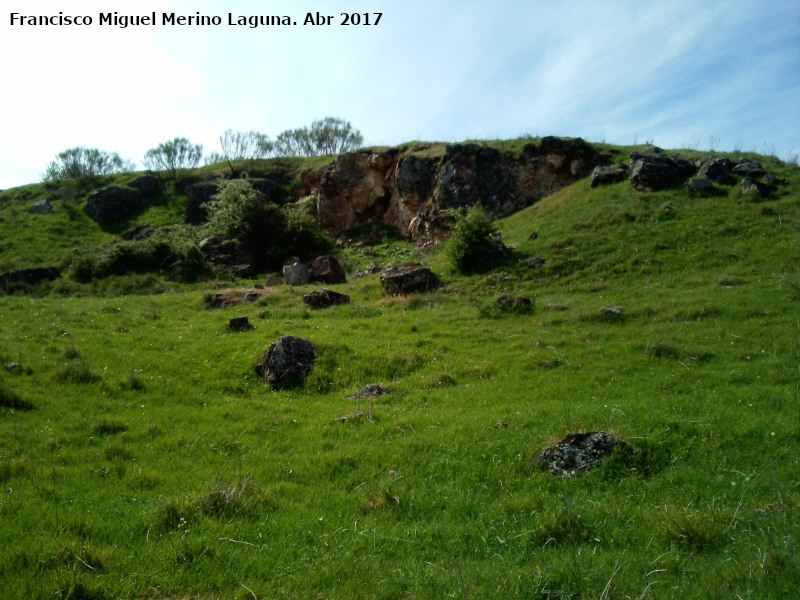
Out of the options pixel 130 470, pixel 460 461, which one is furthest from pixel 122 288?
pixel 460 461

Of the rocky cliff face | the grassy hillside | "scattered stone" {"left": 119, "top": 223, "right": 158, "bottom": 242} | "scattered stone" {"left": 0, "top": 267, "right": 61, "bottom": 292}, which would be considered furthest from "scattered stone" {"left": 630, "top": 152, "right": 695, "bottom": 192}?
"scattered stone" {"left": 119, "top": 223, "right": 158, "bottom": 242}

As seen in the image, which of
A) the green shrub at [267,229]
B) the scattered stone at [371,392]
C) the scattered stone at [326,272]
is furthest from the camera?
the green shrub at [267,229]

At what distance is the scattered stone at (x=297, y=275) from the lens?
2951cm

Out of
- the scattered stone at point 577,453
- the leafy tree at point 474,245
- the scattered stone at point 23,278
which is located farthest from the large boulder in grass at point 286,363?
the scattered stone at point 23,278

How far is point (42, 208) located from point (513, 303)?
5432cm

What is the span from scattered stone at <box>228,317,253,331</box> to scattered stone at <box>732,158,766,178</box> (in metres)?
25.1

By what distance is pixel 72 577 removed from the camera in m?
4.81

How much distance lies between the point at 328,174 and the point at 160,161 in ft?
93.4

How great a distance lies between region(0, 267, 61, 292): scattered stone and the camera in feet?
109

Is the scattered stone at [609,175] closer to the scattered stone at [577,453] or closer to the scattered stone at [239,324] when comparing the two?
the scattered stone at [239,324]

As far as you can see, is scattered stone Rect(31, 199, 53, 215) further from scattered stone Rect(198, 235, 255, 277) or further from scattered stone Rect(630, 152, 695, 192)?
scattered stone Rect(630, 152, 695, 192)

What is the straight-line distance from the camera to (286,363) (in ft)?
44.1

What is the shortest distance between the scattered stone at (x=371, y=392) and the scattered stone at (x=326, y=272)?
17588mm

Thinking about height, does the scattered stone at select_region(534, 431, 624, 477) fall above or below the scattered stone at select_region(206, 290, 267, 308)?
below
